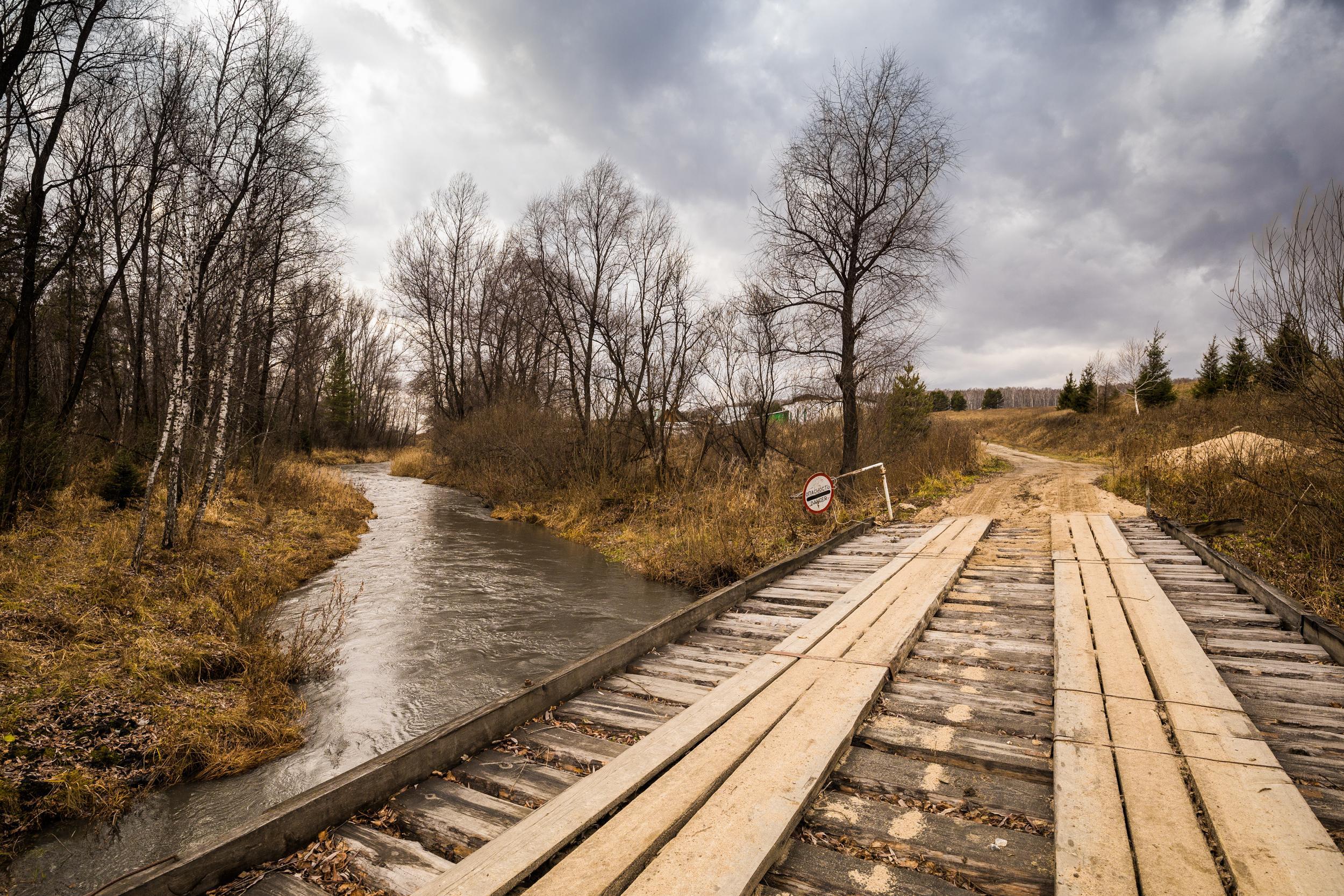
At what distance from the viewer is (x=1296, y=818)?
2066 mm

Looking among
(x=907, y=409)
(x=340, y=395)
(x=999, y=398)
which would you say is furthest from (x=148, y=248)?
(x=999, y=398)

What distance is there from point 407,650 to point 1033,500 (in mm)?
12058

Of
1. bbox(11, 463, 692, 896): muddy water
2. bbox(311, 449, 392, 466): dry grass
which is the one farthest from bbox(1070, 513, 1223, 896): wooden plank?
bbox(311, 449, 392, 466): dry grass

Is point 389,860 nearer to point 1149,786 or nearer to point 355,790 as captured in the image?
point 355,790

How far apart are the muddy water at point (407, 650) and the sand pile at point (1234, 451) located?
28.4 feet

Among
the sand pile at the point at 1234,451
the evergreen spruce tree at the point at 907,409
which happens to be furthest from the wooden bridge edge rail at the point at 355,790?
the evergreen spruce tree at the point at 907,409

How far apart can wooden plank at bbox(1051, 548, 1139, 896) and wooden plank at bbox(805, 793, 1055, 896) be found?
0.36 feet

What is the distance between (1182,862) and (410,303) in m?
35.7

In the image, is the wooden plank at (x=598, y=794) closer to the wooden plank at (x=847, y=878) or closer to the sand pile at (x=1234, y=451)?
the wooden plank at (x=847, y=878)

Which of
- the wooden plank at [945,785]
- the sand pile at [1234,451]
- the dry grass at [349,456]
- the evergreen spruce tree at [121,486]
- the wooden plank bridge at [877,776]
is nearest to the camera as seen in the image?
the wooden plank bridge at [877,776]

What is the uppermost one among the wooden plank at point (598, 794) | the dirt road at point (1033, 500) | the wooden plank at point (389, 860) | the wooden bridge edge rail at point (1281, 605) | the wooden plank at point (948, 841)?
the dirt road at point (1033, 500)

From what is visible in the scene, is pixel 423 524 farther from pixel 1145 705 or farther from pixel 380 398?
pixel 380 398

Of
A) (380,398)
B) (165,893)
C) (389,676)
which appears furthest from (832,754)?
(380,398)

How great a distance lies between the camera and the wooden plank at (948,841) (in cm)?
200
